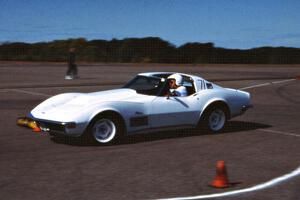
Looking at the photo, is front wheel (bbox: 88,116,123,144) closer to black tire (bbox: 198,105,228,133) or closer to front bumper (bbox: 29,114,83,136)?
front bumper (bbox: 29,114,83,136)

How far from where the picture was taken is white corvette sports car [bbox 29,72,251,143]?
10023 millimetres

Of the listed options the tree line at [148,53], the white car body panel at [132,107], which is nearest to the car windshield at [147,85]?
the white car body panel at [132,107]

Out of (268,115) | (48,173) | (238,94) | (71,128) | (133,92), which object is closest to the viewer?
(48,173)

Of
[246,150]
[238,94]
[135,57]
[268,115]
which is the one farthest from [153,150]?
[135,57]

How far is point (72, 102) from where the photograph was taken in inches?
413

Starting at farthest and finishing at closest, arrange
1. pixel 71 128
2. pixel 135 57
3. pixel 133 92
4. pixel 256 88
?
pixel 135 57 → pixel 256 88 → pixel 133 92 → pixel 71 128

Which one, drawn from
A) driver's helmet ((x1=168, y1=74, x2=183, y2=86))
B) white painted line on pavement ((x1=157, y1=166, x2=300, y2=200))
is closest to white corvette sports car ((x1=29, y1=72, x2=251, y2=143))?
driver's helmet ((x1=168, y1=74, x2=183, y2=86))

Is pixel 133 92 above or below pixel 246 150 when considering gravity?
above

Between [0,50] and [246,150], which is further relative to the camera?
[0,50]

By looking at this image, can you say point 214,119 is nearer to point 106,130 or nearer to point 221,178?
point 106,130

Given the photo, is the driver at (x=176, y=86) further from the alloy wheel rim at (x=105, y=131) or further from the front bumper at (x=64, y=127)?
the front bumper at (x=64, y=127)

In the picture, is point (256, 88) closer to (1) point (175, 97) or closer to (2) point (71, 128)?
(1) point (175, 97)

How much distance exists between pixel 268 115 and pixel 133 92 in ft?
18.2

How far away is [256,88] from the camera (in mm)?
25984
